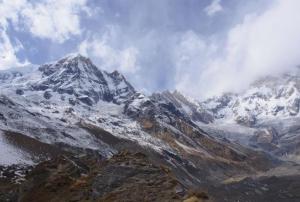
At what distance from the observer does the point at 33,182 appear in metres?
64.2

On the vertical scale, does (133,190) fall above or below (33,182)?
below

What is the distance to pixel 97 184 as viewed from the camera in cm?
5416

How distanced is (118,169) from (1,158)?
10739cm

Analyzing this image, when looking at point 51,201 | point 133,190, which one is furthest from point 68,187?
point 133,190

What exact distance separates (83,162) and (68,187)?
58.3 ft

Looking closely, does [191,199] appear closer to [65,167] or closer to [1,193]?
[65,167]

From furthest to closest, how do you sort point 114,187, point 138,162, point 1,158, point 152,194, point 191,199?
point 1,158 → point 138,162 → point 114,187 → point 152,194 → point 191,199

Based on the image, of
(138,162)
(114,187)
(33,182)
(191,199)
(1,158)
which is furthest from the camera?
(1,158)

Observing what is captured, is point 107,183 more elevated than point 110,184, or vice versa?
point 107,183

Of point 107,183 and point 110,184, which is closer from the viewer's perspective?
point 110,184

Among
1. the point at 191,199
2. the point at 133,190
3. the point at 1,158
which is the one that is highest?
the point at 1,158

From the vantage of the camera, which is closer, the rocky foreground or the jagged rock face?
the rocky foreground

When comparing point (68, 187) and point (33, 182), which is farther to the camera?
point (33, 182)

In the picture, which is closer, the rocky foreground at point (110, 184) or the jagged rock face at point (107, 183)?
the rocky foreground at point (110, 184)
